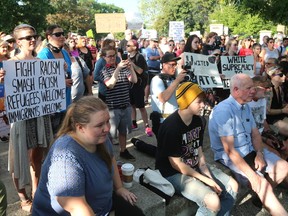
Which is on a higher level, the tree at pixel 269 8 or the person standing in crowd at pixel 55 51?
the tree at pixel 269 8

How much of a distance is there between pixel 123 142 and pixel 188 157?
1511 mm

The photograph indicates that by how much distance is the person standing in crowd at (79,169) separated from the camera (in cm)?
189

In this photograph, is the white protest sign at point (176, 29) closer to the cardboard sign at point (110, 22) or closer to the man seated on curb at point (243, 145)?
the cardboard sign at point (110, 22)

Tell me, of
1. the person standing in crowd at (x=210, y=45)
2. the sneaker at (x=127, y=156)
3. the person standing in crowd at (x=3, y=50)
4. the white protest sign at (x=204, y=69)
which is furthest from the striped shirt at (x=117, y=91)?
the person standing in crowd at (x=210, y=45)

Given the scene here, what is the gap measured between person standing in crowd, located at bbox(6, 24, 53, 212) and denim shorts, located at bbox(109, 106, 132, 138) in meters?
1.02

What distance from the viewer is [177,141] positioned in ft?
9.54

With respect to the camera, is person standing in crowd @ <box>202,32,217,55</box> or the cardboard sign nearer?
person standing in crowd @ <box>202,32,217,55</box>

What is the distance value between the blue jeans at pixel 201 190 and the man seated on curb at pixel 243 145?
0.29 m

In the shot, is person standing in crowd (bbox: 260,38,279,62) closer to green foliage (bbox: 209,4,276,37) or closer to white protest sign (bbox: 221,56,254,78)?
white protest sign (bbox: 221,56,254,78)

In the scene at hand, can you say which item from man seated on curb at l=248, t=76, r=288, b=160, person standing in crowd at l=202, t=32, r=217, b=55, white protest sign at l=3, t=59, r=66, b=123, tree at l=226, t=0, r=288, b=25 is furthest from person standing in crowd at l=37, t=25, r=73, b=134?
tree at l=226, t=0, r=288, b=25

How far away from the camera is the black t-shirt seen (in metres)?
2.90

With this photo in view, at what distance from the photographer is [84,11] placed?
172ft

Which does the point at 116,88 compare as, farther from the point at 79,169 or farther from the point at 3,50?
the point at 79,169

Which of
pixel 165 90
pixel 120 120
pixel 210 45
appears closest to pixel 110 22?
pixel 210 45
